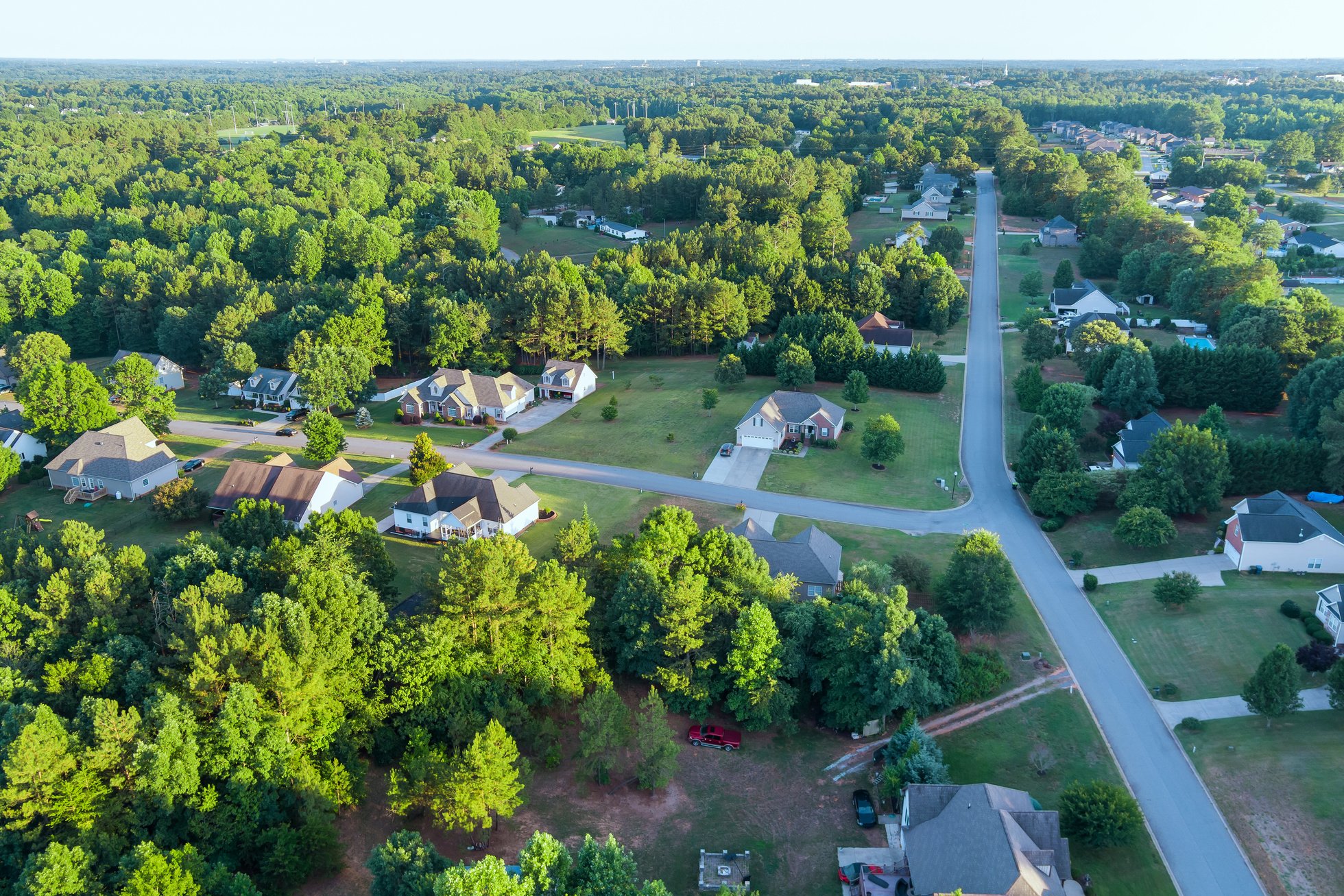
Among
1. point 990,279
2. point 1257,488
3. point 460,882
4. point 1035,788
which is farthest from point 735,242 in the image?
point 460,882

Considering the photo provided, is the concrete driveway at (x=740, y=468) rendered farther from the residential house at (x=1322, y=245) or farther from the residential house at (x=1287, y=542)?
the residential house at (x=1322, y=245)

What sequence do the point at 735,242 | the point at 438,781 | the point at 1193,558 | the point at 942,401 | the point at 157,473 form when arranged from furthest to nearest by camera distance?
the point at 735,242 < the point at 942,401 < the point at 157,473 < the point at 1193,558 < the point at 438,781

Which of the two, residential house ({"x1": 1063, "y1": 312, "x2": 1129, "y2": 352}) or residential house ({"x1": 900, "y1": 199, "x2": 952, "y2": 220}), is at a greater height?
residential house ({"x1": 900, "y1": 199, "x2": 952, "y2": 220})

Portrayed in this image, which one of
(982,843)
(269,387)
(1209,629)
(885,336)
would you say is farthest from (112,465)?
(1209,629)

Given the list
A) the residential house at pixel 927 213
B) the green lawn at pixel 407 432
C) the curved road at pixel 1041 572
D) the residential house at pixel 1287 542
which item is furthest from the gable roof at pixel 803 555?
the residential house at pixel 927 213

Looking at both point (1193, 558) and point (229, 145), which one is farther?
point (229, 145)

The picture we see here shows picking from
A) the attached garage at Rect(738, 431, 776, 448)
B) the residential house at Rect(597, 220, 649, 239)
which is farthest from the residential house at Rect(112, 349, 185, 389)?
the residential house at Rect(597, 220, 649, 239)

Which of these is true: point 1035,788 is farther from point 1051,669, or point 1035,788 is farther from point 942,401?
point 942,401

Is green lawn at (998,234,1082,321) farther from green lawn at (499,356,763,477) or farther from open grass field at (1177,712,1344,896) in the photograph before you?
open grass field at (1177,712,1344,896)
